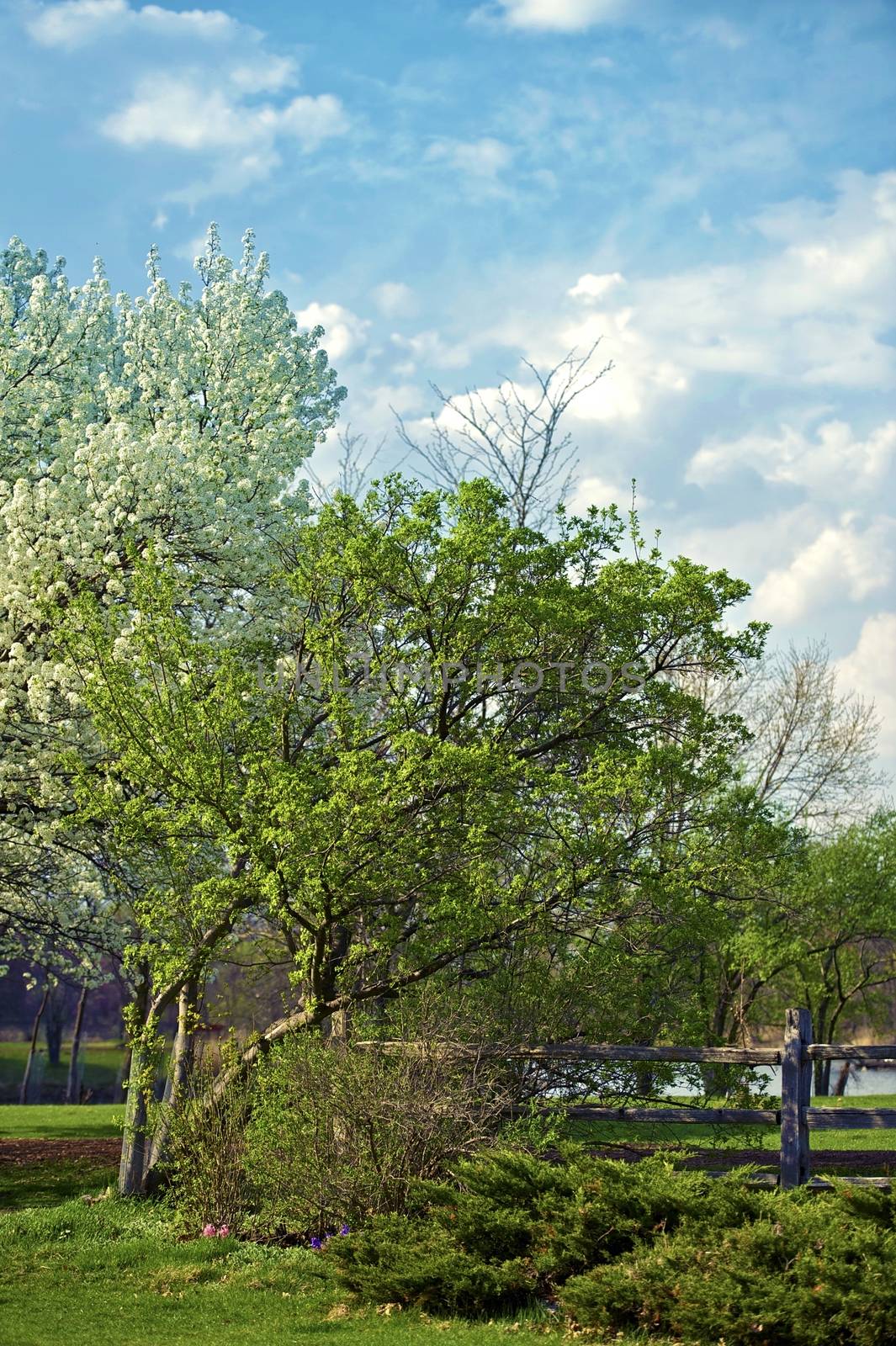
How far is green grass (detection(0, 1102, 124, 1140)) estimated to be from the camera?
22688 mm

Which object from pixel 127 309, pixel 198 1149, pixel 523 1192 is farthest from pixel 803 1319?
pixel 127 309

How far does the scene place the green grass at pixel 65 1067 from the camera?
183 ft

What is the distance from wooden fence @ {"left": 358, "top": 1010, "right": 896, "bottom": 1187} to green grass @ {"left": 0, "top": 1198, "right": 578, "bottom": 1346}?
1.95 metres

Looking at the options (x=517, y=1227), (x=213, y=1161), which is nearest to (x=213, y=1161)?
(x=213, y=1161)

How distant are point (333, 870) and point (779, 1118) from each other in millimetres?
4209

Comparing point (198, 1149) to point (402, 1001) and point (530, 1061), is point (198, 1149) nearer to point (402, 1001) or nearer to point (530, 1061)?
point (402, 1001)

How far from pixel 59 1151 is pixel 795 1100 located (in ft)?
44.0

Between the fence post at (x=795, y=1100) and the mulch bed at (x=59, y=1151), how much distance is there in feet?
36.3

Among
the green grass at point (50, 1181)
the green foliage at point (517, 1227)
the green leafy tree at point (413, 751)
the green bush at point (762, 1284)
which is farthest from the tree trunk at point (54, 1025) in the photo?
the green bush at point (762, 1284)

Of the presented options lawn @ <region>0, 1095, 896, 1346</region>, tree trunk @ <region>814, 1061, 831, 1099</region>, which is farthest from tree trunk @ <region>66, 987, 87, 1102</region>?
lawn @ <region>0, 1095, 896, 1346</region>

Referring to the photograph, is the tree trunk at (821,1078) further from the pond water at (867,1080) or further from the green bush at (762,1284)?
the green bush at (762,1284)

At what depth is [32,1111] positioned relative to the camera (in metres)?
28.8

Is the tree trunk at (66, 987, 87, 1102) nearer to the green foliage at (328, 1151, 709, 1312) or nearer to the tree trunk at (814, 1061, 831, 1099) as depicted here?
the tree trunk at (814, 1061, 831, 1099)

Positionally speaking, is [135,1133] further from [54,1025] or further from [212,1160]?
[54,1025]
